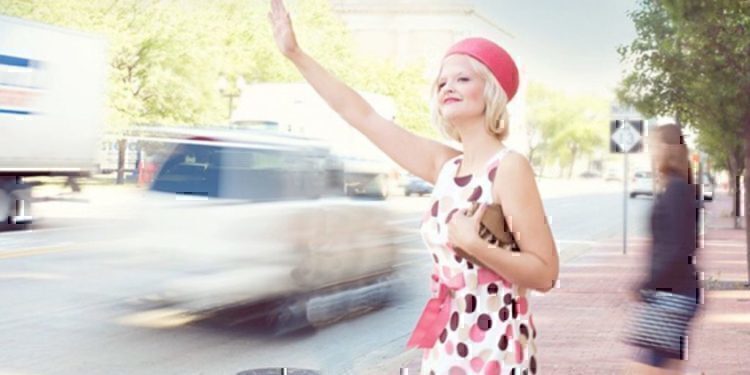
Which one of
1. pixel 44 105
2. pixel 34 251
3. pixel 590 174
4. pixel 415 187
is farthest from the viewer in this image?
pixel 590 174

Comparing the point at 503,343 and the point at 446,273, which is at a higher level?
the point at 446,273

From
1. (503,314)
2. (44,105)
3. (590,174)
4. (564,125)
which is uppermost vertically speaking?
(564,125)

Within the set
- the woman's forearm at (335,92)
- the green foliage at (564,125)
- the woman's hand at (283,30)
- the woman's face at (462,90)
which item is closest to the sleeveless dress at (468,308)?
the woman's face at (462,90)

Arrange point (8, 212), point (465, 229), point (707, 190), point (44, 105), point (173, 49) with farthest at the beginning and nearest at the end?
point (173, 49)
point (44, 105)
point (8, 212)
point (707, 190)
point (465, 229)

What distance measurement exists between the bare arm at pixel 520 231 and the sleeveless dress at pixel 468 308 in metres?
0.04

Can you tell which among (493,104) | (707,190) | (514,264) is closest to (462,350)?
(514,264)

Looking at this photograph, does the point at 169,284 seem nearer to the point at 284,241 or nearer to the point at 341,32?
the point at 284,241

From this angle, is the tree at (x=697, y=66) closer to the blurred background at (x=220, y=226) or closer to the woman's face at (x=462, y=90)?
the blurred background at (x=220, y=226)

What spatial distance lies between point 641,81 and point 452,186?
53.3ft

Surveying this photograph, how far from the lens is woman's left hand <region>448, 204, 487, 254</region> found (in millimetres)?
2275

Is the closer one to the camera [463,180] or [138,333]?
[463,180]

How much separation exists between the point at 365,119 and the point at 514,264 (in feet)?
1.68

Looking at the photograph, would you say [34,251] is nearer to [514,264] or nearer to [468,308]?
[468,308]

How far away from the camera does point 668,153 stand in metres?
5.65
